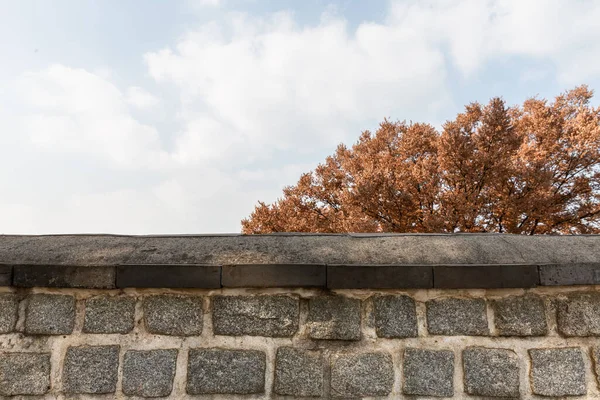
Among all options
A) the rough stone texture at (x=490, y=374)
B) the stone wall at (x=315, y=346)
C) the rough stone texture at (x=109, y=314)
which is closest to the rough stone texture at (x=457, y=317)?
the stone wall at (x=315, y=346)

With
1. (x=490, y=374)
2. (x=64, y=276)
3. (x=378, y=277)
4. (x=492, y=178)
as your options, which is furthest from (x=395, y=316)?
(x=492, y=178)

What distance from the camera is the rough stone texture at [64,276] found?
2135mm

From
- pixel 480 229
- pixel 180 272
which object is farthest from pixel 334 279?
pixel 480 229

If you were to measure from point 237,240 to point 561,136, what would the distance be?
15.0m

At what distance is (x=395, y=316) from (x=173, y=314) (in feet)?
3.75

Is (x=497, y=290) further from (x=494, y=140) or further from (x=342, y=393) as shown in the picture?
(x=494, y=140)

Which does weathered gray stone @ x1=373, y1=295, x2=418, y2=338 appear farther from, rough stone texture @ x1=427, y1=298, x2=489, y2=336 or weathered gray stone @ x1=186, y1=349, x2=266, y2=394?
weathered gray stone @ x1=186, y1=349, x2=266, y2=394

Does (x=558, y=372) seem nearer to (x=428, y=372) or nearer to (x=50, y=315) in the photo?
(x=428, y=372)

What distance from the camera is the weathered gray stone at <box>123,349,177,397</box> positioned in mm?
2125

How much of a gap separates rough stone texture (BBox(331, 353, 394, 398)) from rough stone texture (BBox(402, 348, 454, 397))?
86 millimetres

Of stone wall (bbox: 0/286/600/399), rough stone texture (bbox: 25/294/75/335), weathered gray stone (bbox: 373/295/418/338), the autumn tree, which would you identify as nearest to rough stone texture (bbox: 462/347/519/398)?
stone wall (bbox: 0/286/600/399)

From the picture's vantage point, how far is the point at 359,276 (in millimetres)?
2080

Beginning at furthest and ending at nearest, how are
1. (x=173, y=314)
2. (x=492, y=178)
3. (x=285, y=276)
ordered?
(x=492, y=178), (x=173, y=314), (x=285, y=276)

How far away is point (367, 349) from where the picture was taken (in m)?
2.12
